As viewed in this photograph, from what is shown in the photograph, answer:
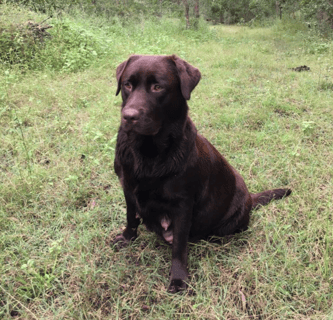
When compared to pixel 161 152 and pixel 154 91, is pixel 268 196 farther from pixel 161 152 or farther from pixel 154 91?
pixel 154 91

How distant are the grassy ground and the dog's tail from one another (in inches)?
2.8

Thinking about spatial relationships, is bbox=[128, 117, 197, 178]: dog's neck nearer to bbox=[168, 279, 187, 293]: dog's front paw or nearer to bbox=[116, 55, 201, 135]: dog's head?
bbox=[116, 55, 201, 135]: dog's head

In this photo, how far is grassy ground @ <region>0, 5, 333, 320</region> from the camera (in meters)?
1.73

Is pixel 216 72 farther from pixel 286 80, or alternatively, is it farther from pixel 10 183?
pixel 10 183

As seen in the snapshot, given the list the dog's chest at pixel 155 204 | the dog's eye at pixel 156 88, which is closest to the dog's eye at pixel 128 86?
the dog's eye at pixel 156 88

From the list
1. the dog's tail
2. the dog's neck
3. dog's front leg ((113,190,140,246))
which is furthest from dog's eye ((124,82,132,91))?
the dog's tail

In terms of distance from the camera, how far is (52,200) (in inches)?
99.9

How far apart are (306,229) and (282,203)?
29 centimetres

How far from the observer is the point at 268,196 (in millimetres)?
2502

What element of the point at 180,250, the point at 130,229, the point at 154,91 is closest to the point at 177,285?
the point at 180,250

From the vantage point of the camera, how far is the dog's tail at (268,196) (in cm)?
249

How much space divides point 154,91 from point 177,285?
1.26 metres

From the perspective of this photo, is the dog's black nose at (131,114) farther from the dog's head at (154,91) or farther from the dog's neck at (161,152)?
the dog's neck at (161,152)

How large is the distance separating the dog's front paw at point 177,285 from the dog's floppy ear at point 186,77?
1185mm
